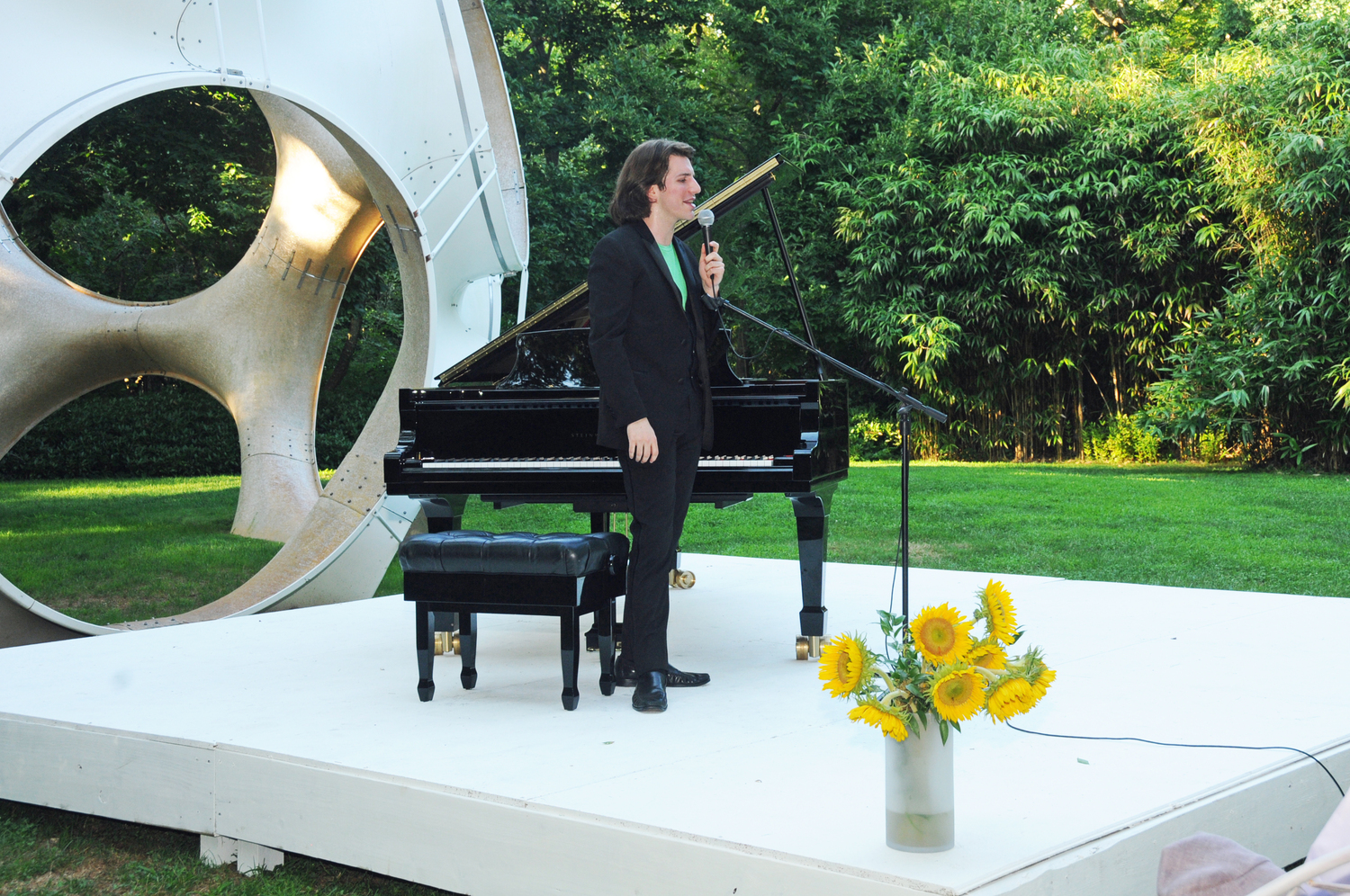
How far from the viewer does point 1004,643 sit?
165 centimetres

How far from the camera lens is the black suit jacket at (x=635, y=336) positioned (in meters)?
2.74

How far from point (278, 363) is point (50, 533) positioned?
3924mm

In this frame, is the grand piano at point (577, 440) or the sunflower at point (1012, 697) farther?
the grand piano at point (577, 440)

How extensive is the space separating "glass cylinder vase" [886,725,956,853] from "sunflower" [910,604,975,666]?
160 millimetres

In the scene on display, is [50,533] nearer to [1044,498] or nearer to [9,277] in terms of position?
[9,277]

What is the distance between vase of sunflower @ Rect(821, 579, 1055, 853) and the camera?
5.16 ft

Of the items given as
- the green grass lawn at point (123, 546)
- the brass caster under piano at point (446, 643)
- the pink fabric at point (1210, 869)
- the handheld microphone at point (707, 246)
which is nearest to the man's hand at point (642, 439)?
the handheld microphone at point (707, 246)

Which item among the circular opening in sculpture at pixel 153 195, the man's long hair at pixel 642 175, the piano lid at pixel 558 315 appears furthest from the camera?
the circular opening in sculpture at pixel 153 195

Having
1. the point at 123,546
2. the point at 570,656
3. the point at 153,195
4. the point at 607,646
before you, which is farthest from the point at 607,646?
the point at 153,195

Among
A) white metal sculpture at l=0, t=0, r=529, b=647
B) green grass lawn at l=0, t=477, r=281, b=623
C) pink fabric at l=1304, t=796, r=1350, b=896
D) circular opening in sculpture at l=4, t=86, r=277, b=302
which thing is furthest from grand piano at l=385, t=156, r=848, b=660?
circular opening in sculpture at l=4, t=86, r=277, b=302

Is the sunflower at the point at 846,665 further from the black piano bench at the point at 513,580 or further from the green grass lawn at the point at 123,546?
the green grass lawn at the point at 123,546

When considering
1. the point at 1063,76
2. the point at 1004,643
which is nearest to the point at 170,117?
the point at 1063,76

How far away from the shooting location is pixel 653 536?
2.81 meters

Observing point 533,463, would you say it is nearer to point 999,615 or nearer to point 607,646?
point 607,646
